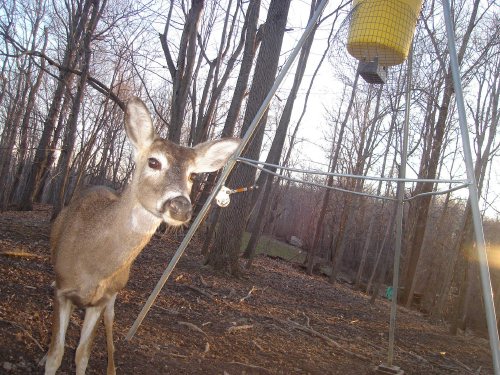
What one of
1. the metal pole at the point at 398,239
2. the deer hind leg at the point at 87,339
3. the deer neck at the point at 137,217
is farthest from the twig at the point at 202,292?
the deer neck at the point at 137,217

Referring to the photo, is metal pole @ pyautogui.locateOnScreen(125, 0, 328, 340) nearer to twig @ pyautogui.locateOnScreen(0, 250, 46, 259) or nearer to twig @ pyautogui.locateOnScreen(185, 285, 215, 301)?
twig @ pyautogui.locateOnScreen(185, 285, 215, 301)

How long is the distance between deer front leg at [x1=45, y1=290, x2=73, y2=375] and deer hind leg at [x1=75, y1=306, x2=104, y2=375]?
21 cm

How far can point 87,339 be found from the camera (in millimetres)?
3773

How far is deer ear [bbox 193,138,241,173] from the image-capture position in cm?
388

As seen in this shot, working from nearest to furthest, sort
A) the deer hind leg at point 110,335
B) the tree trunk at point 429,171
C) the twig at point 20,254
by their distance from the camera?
the deer hind leg at point 110,335 → the twig at point 20,254 → the tree trunk at point 429,171

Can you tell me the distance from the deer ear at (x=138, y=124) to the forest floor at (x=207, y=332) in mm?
2053

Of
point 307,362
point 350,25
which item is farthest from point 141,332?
point 350,25

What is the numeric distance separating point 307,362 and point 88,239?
2945mm

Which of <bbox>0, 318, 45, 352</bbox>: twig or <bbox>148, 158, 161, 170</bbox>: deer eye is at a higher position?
<bbox>148, 158, 161, 170</bbox>: deer eye

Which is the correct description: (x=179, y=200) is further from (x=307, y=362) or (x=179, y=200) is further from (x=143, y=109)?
(x=307, y=362)

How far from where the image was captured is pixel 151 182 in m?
3.35

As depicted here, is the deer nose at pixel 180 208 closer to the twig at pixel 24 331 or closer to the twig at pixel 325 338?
the twig at pixel 24 331

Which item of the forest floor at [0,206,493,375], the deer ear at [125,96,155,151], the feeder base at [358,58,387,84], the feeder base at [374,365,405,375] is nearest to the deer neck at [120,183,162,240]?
the deer ear at [125,96,155,151]

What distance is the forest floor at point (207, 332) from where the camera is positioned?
13.9ft
